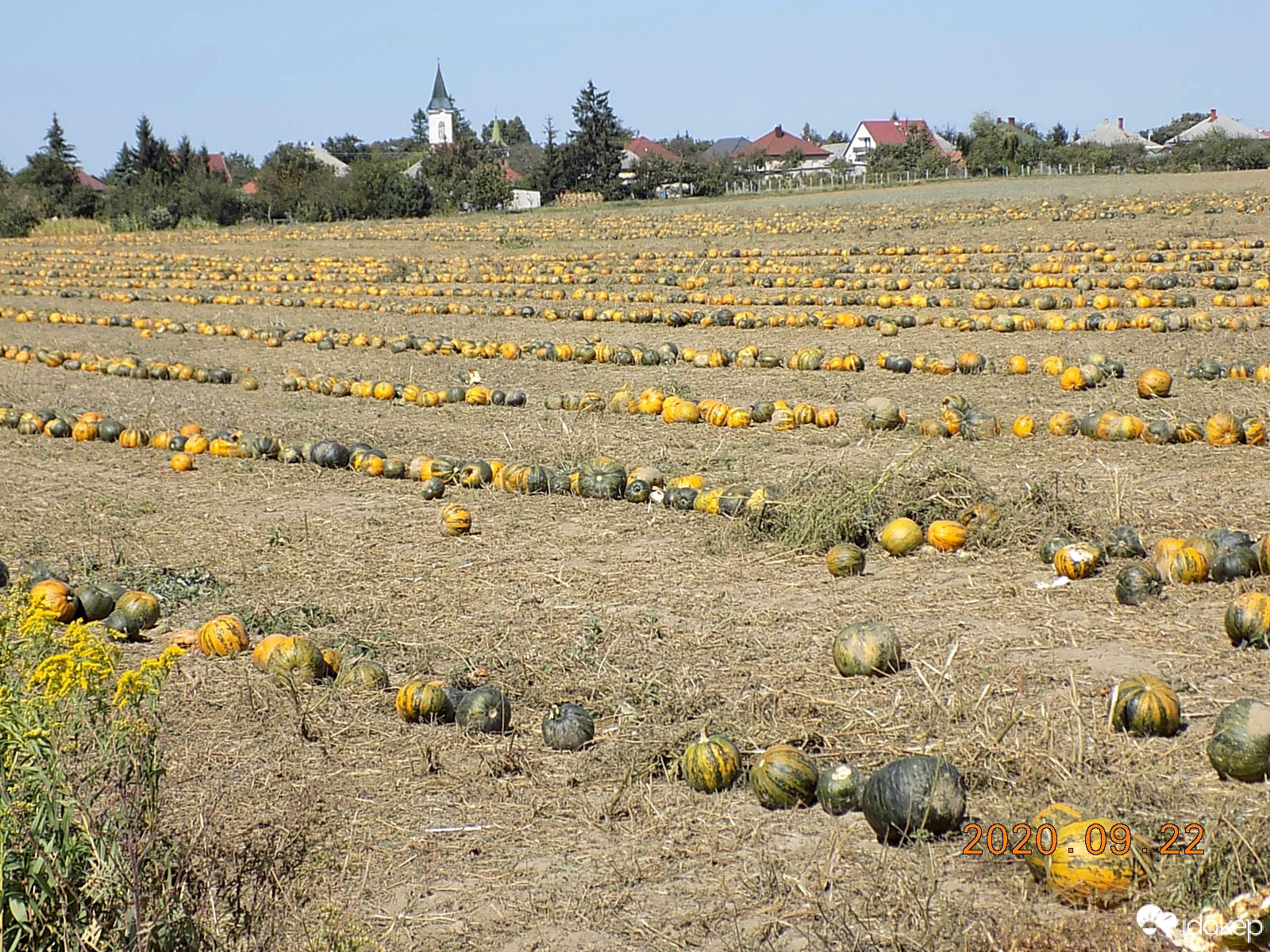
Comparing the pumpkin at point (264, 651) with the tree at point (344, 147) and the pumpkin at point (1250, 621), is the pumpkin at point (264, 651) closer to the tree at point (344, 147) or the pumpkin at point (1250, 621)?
the pumpkin at point (1250, 621)

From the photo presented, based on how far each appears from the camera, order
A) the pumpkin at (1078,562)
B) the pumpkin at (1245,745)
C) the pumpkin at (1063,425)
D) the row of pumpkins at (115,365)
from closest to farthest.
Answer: the pumpkin at (1245,745)
the pumpkin at (1078,562)
the pumpkin at (1063,425)
the row of pumpkins at (115,365)

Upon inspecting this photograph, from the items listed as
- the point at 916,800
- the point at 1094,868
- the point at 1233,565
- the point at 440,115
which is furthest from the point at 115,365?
the point at 440,115

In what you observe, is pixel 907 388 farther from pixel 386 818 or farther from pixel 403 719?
pixel 386 818

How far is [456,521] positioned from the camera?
8.62 meters

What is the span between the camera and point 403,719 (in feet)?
18.6

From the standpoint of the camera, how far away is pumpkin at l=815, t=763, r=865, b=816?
4652mm

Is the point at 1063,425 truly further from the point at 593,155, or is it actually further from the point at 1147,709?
the point at 593,155

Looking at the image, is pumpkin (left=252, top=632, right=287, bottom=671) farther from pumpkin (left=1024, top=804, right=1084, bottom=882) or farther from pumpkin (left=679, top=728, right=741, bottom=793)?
pumpkin (left=1024, top=804, right=1084, bottom=882)

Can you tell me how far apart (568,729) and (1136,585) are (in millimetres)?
3132

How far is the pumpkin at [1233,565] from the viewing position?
6.69m

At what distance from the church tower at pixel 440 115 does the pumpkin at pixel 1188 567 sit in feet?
511

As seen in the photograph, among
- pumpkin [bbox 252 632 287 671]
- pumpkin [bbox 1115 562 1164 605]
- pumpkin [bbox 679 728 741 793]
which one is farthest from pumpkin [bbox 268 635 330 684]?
pumpkin [bbox 1115 562 1164 605]

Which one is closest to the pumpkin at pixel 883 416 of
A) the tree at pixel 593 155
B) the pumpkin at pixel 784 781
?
→ the pumpkin at pixel 784 781

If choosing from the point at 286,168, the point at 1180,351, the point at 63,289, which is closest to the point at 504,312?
the point at 1180,351
